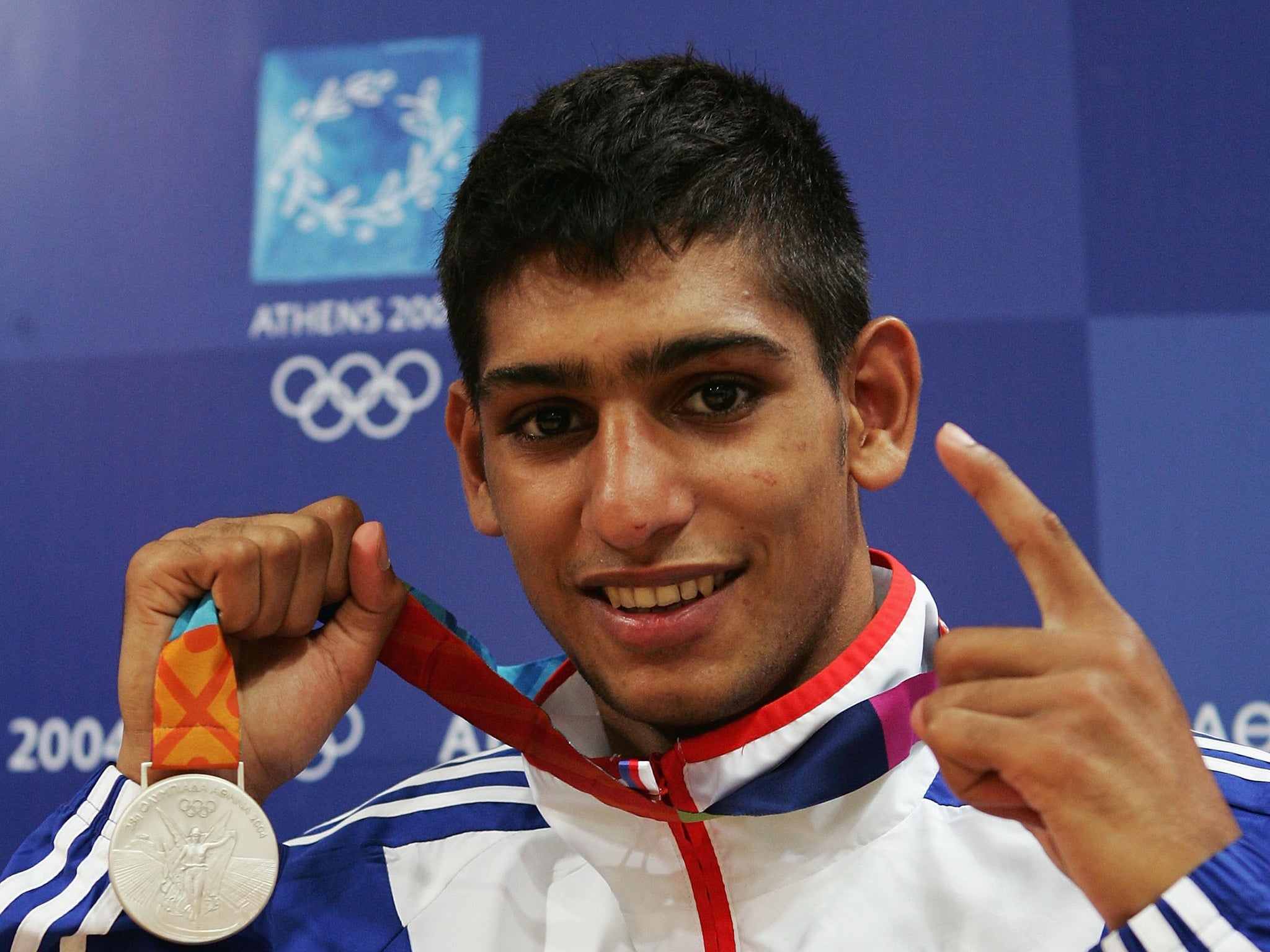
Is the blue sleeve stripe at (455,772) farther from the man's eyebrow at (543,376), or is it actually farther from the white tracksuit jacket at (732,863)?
the man's eyebrow at (543,376)

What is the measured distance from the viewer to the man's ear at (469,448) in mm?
1298

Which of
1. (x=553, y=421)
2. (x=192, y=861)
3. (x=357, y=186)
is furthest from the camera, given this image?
(x=357, y=186)

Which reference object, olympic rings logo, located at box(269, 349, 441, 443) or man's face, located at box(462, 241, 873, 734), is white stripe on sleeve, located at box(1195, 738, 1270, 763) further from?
olympic rings logo, located at box(269, 349, 441, 443)

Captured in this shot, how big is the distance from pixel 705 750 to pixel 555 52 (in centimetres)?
121

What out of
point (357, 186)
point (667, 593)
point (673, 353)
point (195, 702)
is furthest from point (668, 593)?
point (357, 186)

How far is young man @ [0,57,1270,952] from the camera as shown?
1066 millimetres

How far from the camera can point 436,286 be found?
1824mm

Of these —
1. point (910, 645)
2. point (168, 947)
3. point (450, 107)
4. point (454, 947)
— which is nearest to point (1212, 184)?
point (910, 645)

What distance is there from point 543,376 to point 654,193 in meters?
0.19

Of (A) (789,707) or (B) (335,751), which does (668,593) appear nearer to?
(A) (789,707)

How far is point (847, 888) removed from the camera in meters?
1.12

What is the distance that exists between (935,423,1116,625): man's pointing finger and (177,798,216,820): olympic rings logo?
2.22ft

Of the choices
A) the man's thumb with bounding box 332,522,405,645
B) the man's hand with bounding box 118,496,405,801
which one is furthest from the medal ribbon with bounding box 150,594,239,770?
the man's thumb with bounding box 332,522,405,645

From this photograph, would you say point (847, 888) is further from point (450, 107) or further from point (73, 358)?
point (73, 358)
